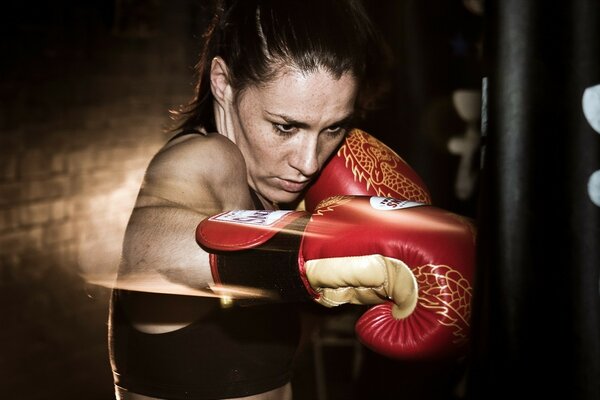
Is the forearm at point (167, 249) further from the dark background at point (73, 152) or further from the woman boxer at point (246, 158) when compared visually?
the dark background at point (73, 152)

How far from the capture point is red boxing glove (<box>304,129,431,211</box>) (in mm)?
1188

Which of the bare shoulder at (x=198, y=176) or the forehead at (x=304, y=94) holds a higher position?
→ the forehead at (x=304, y=94)

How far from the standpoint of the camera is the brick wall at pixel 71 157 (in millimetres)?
2277

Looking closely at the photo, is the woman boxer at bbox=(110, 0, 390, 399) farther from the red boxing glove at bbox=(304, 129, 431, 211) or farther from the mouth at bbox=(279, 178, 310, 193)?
the red boxing glove at bbox=(304, 129, 431, 211)

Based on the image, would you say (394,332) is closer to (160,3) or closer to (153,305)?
(153,305)

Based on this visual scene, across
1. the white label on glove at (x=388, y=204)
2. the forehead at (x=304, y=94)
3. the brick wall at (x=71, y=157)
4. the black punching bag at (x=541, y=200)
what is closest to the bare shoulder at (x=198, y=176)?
the forehead at (x=304, y=94)

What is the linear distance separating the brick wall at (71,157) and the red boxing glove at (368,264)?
144 centimetres

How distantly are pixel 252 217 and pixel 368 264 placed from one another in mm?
162

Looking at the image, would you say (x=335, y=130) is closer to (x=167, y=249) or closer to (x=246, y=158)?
(x=246, y=158)

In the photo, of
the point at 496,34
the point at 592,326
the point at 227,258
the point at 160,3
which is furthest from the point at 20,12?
the point at 592,326

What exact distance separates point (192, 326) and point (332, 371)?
1.81 meters

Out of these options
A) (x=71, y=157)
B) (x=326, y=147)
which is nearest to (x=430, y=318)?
(x=326, y=147)

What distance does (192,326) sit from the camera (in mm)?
981

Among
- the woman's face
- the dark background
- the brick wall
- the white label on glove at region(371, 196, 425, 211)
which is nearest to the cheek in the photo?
the woman's face
